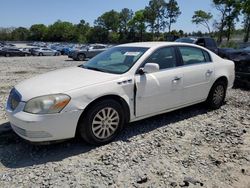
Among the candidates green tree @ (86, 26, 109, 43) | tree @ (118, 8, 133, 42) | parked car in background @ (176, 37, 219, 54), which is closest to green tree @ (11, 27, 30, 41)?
green tree @ (86, 26, 109, 43)

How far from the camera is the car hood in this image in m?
3.55

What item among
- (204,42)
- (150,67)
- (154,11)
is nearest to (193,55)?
(150,67)

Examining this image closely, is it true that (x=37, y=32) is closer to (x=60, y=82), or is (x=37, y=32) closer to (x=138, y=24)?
(x=138, y=24)

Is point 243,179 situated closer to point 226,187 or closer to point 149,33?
point 226,187

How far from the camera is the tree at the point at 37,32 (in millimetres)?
113062

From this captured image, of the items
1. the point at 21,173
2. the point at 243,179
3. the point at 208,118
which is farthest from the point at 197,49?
the point at 21,173

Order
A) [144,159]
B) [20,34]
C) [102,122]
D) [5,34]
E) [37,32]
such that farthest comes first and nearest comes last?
[5,34] → [20,34] → [37,32] → [102,122] → [144,159]

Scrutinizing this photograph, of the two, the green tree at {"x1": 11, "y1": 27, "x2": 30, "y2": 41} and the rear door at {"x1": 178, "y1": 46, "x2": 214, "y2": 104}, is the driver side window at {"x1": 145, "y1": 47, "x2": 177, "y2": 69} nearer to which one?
the rear door at {"x1": 178, "y1": 46, "x2": 214, "y2": 104}

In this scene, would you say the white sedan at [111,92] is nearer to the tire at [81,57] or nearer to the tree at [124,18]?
the tire at [81,57]

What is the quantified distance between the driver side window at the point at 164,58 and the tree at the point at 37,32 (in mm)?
115349

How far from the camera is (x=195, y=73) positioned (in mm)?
4945

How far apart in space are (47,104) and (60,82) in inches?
20.4

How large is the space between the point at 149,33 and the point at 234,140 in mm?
82378

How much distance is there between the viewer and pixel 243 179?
3.12 m
